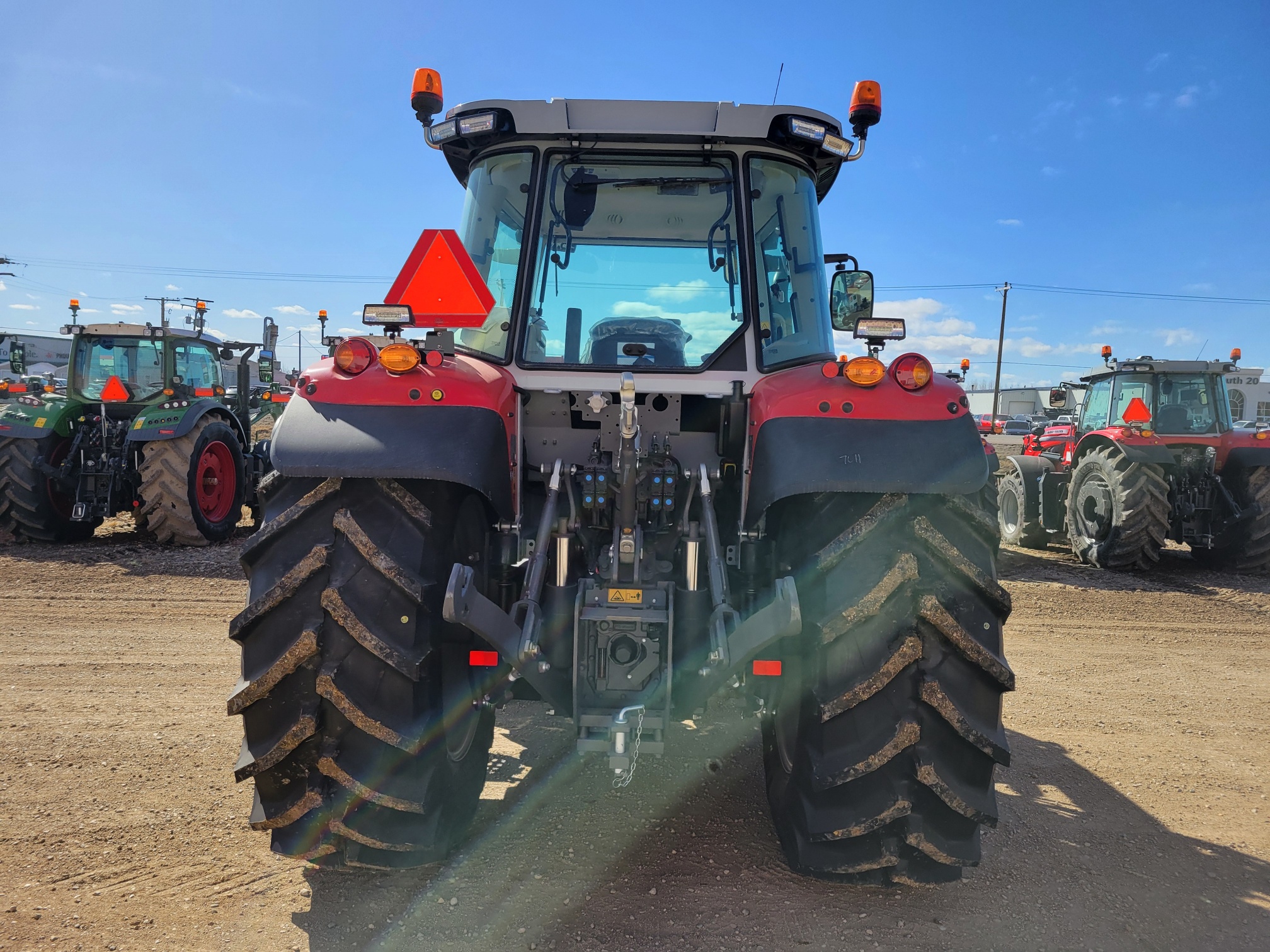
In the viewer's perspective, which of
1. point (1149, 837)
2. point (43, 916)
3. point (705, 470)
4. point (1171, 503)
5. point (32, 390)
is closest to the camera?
point (43, 916)

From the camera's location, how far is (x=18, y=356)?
9.87 m

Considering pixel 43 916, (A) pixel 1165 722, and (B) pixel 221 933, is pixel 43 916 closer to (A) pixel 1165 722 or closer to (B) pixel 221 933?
(B) pixel 221 933

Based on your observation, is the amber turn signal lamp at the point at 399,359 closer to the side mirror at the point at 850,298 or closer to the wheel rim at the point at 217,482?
the side mirror at the point at 850,298

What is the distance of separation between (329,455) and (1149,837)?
338 cm

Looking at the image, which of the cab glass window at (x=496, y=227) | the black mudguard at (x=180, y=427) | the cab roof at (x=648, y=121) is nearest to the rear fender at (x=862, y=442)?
the cab roof at (x=648, y=121)

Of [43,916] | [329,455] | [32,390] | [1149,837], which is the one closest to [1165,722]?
[1149,837]

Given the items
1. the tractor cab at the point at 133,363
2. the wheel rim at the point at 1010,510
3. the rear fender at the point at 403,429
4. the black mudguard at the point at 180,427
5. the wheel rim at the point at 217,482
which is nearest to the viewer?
the rear fender at the point at 403,429

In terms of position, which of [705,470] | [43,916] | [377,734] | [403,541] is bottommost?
[43,916]

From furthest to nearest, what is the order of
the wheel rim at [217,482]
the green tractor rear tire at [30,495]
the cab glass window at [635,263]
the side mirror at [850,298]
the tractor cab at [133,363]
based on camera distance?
the tractor cab at [133,363], the wheel rim at [217,482], the green tractor rear tire at [30,495], the side mirror at [850,298], the cab glass window at [635,263]

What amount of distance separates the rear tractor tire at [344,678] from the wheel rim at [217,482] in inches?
314

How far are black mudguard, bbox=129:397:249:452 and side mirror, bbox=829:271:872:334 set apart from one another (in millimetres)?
7717

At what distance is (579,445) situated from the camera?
3.24m

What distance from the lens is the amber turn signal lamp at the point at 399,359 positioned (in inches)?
98.8

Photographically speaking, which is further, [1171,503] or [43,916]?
[1171,503]
